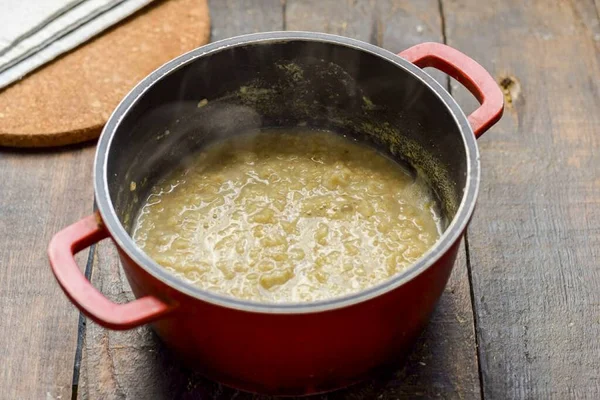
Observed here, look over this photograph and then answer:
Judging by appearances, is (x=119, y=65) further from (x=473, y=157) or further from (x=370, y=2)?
(x=473, y=157)

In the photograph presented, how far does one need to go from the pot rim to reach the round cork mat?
0.30 meters

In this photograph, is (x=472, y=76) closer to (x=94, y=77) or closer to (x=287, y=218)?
(x=287, y=218)

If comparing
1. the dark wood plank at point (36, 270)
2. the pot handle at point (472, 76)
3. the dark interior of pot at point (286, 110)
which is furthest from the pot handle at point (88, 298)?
the pot handle at point (472, 76)

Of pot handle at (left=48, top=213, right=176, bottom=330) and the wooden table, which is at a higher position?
pot handle at (left=48, top=213, right=176, bottom=330)

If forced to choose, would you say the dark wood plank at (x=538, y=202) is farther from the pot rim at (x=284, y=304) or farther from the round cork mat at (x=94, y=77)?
the round cork mat at (x=94, y=77)

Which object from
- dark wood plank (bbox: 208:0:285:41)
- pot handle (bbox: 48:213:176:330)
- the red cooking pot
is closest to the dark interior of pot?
the red cooking pot

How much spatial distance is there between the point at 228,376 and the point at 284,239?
0.17 metres

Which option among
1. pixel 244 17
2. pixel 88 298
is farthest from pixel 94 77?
pixel 88 298

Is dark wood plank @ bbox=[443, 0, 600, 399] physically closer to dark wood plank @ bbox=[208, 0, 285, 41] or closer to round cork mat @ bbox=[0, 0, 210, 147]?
dark wood plank @ bbox=[208, 0, 285, 41]

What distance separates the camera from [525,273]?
103 cm

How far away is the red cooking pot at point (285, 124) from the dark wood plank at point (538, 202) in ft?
0.39

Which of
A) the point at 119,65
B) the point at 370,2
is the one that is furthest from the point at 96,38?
the point at 370,2

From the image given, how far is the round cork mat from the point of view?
1181 millimetres

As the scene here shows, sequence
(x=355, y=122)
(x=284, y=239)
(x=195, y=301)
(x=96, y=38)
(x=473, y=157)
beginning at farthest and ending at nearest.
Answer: (x=96, y=38)
(x=355, y=122)
(x=284, y=239)
(x=473, y=157)
(x=195, y=301)
